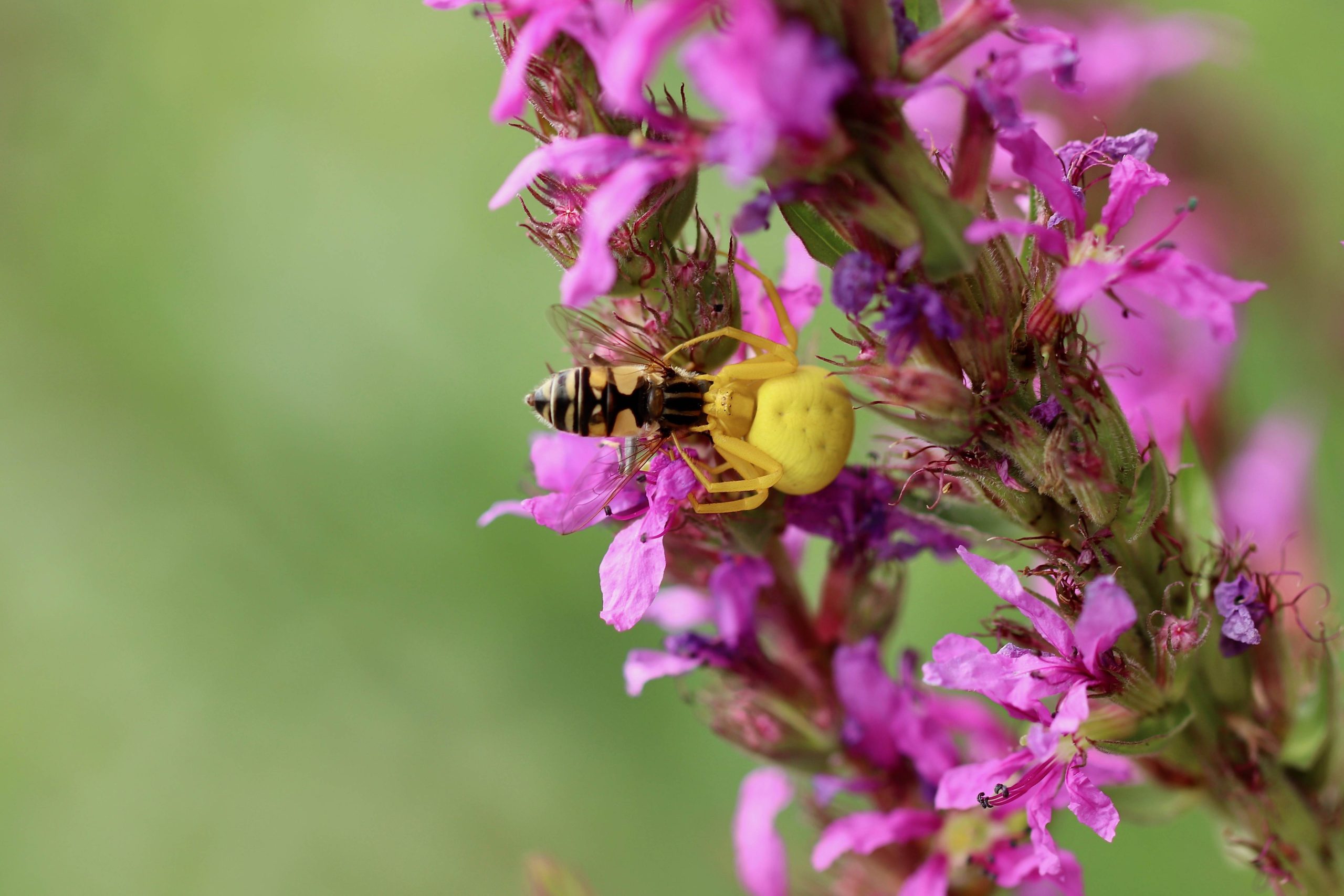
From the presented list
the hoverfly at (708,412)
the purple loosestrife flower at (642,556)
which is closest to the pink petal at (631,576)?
the purple loosestrife flower at (642,556)

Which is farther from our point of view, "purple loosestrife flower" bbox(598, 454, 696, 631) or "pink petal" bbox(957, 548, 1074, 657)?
"purple loosestrife flower" bbox(598, 454, 696, 631)

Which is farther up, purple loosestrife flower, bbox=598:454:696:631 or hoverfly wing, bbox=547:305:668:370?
hoverfly wing, bbox=547:305:668:370

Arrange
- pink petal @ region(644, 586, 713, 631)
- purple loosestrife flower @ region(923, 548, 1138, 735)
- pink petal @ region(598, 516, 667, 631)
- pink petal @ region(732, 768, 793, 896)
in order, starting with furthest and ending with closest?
pink petal @ region(644, 586, 713, 631), pink petal @ region(732, 768, 793, 896), pink petal @ region(598, 516, 667, 631), purple loosestrife flower @ region(923, 548, 1138, 735)

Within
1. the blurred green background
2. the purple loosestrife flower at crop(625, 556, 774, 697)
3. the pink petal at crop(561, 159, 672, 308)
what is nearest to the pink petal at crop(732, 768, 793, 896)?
the purple loosestrife flower at crop(625, 556, 774, 697)

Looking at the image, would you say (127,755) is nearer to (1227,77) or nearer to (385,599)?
(385,599)

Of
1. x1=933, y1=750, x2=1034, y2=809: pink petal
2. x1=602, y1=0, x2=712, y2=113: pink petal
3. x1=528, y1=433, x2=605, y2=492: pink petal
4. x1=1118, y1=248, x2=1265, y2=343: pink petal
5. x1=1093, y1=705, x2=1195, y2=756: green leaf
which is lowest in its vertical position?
x1=1093, y1=705, x2=1195, y2=756: green leaf

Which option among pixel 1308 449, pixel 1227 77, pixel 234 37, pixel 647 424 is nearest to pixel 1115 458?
pixel 647 424

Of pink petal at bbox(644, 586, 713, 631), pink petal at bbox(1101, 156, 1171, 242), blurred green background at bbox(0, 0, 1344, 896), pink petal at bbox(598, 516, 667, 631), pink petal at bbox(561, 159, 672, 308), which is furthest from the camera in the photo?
blurred green background at bbox(0, 0, 1344, 896)

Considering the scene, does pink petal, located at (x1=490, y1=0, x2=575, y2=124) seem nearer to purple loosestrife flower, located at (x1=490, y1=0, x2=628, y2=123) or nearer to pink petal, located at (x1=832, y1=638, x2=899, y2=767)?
purple loosestrife flower, located at (x1=490, y1=0, x2=628, y2=123)
